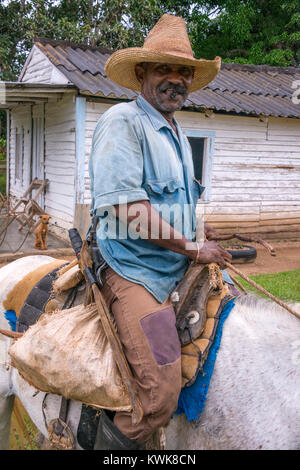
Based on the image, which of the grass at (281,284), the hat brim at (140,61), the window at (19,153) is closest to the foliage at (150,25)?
the window at (19,153)

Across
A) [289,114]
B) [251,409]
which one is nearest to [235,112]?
[289,114]

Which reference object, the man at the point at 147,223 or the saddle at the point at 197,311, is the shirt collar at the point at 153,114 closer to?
the man at the point at 147,223

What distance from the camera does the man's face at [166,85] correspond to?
6.64 feet

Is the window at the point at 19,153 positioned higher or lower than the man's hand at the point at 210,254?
lower

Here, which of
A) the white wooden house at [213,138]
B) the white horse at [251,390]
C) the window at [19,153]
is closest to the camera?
the white horse at [251,390]

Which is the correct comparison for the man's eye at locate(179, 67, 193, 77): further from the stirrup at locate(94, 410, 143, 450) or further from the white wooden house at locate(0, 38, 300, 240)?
the white wooden house at locate(0, 38, 300, 240)

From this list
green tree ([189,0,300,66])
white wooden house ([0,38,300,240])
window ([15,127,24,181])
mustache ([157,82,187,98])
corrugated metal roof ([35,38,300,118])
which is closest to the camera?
mustache ([157,82,187,98])

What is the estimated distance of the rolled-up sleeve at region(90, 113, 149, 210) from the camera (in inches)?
70.9

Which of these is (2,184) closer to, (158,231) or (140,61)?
(140,61)

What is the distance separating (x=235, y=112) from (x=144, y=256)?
8171 millimetres

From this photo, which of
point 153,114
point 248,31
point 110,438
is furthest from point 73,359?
point 248,31

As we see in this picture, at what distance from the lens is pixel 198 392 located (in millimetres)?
1888

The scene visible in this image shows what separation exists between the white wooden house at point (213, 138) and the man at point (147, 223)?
6.20 meters

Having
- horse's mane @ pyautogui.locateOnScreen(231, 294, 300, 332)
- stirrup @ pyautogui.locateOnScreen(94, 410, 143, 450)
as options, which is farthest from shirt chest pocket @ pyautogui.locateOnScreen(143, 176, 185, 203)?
stirrup @ pyautogui.locateOnScreen(94, 410, 143, 450)
